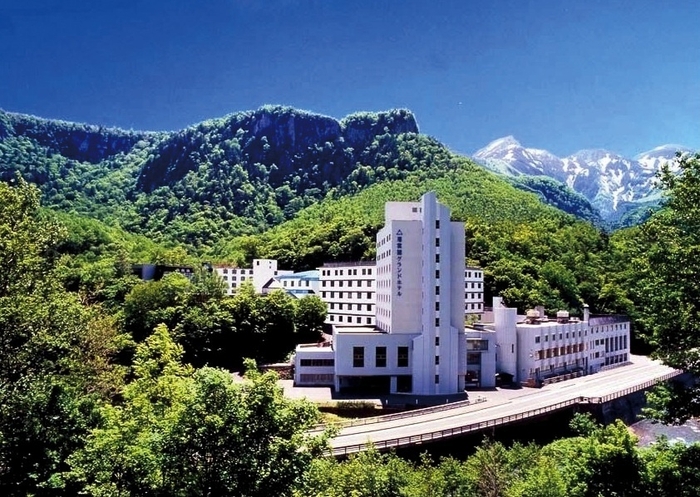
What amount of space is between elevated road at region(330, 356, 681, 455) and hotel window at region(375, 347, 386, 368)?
931cm

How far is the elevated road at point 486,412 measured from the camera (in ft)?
119

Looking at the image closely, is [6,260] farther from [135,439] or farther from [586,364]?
[586,364]

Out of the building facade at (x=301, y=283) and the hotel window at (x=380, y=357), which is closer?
the hotel window at (x=380, y=357)

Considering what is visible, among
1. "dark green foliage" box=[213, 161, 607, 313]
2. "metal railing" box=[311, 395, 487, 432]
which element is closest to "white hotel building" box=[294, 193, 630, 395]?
"metal railing" box=[311, 395, 487, 432]

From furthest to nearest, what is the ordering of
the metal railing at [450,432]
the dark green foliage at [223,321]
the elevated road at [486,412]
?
the dark green foliage at [223,321]
the elevated road at [486,412]
the metal railing at [450,432]

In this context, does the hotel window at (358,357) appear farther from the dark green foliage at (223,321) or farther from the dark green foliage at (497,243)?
the dark green foliage at (497,243)

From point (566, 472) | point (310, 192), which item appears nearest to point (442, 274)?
point (566, 472)

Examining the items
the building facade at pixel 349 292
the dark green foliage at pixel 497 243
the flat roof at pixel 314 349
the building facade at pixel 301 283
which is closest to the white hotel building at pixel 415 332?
the flat roof at pixel 314 349

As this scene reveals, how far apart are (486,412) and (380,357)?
12.6 meters

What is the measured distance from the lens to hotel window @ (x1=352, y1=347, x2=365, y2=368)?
5369cm

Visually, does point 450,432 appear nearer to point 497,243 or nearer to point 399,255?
point 399,255

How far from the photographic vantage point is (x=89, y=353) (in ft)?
112

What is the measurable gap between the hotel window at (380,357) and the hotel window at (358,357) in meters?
1.42

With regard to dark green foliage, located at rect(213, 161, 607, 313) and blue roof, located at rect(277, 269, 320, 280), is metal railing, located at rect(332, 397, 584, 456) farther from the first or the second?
blue roof, located at rect(277, 269, 320, 280)
